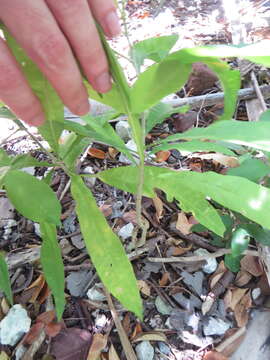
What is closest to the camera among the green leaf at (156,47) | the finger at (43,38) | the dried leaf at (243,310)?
the finger at (43,38)

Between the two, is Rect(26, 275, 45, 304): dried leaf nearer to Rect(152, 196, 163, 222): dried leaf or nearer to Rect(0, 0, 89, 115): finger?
Rect(152, 196, 163, 222): dried leaf

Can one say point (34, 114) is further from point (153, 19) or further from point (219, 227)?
point (153, 19)

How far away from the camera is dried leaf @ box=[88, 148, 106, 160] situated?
3.59ft

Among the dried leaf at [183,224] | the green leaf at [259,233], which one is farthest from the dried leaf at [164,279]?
the green leaf at [259,233]

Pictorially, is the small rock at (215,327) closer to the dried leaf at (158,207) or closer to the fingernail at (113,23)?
the dried leaf at (158,207)

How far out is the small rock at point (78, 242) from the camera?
92 cm

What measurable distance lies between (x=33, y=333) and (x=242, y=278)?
1.52 feet

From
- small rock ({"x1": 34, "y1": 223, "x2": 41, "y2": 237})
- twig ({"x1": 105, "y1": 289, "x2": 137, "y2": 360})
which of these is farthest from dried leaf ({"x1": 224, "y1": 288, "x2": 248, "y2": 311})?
small rock ({"x1": 34, "y1": 223, "x2": 41, "y2": 237})

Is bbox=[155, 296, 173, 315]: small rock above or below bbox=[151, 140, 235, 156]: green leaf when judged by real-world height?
below

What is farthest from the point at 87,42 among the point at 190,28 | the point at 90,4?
the point at 190,28

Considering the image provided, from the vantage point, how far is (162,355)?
753mm

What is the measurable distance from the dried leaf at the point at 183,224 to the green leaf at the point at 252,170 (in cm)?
23

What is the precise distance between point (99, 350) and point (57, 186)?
0.45 m

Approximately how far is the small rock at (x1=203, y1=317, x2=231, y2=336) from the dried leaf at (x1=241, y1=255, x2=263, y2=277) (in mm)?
129
